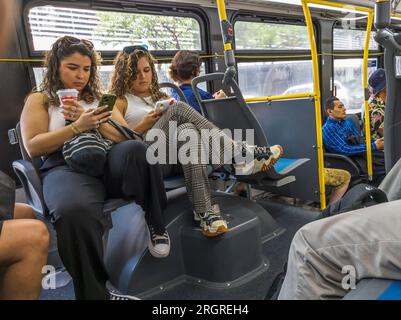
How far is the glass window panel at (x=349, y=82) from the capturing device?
5.54 meters

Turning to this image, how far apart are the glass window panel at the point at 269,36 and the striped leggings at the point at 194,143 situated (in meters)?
2.38

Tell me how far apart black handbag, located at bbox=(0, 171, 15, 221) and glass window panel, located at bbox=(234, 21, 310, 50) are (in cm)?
342

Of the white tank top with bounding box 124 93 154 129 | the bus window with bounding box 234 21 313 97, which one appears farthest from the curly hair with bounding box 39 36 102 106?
the bus window with bounding box 234 21 313 97

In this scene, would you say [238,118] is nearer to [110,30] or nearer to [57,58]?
[57,58]

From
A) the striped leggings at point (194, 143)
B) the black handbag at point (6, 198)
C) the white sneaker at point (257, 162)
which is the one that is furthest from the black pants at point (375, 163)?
the black handbag at point (6, 198)

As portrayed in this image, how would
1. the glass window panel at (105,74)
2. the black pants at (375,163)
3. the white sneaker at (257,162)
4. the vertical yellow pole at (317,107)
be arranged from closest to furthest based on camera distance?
the white sneaker at (257,162), the vertical yellow pole at (317,107), the glass window panel at (105,74), the black pants at (375,163)

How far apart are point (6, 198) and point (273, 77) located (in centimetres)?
401

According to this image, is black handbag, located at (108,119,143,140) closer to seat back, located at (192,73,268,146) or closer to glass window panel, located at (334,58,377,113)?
seat back, located at (192,73,268,146)

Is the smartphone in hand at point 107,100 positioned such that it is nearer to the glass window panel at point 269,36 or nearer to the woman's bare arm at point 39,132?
the woman's bare arm at point 39,132

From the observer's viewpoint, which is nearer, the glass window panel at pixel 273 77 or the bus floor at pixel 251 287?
the bus floor at pixel 251 287

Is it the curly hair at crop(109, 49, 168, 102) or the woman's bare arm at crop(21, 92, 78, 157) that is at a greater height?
the curly hair at crop(109, 49, 168, 102)

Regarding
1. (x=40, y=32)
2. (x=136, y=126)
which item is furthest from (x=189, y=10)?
(x=136, y=126)

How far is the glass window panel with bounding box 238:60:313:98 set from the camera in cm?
434

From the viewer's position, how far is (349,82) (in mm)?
5719
